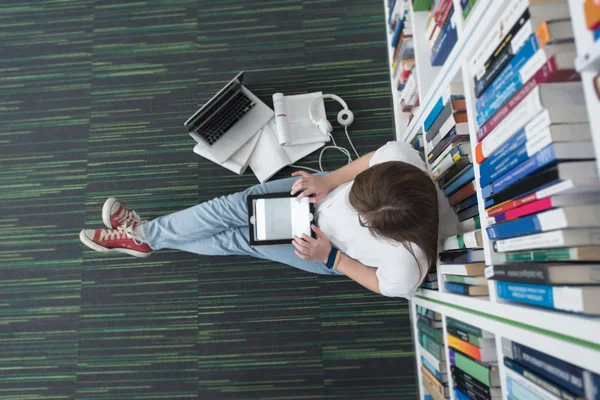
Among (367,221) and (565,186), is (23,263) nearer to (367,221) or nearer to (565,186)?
(367,221)

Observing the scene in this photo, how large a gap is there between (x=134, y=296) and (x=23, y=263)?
0.53 meters

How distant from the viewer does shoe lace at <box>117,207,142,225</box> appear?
1.58 m

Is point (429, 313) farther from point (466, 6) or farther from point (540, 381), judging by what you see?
point (466, 6)

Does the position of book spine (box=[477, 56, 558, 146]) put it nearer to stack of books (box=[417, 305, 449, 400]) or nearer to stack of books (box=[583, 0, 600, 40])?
stack of books (box=[583, 0, 600, 40])

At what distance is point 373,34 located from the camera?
71.6 inches

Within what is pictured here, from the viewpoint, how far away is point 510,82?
0.70 m

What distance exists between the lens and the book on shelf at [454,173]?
37.7 inches

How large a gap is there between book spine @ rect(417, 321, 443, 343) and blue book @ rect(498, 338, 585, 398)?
0.49 meters

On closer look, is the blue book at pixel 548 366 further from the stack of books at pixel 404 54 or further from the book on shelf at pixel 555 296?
the stack of books at pixel 404 54

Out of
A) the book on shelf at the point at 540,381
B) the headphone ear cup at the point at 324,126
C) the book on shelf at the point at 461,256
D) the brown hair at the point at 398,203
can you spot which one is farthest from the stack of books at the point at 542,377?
the headphone ear cup at the point at 324,126

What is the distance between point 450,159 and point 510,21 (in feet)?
1.27

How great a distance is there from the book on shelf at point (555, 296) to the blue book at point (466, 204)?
0.25m

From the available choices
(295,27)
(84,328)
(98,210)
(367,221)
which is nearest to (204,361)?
(84,328)

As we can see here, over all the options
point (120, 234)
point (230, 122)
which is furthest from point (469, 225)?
point (120, 234)
